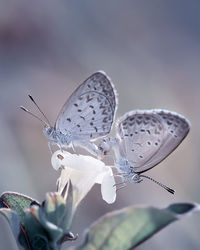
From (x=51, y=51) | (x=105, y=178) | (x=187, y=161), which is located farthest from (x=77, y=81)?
(x=105, y=178)

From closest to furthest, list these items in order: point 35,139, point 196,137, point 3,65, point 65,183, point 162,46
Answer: point 65,183
point 35,139
point 196,137
point 3,65
point 162,46

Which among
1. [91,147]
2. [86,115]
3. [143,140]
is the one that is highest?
[86,115]

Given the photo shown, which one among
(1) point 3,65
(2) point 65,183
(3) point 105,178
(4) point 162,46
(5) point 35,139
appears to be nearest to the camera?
(2) point 65,183

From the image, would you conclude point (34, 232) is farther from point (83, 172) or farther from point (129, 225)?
point (83, 172)

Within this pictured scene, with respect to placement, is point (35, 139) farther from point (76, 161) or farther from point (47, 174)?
point (76, 161)

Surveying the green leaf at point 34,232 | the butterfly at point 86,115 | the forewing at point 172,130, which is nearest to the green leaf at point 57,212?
the green leaf at point 34,232

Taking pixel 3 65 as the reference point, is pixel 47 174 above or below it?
below

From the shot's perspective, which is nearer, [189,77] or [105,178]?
[105,178]

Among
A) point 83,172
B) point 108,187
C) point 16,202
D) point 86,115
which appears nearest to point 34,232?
point 16,202

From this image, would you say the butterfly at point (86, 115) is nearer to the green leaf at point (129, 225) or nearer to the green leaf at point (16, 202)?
the green leaf at point (16, 202)
